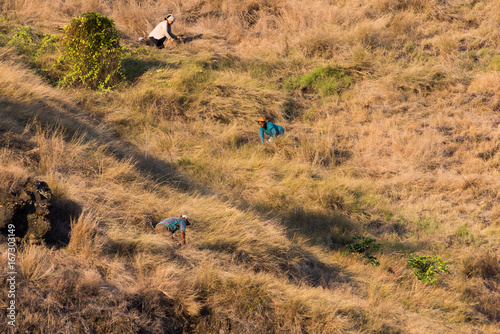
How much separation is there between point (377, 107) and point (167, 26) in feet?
19.1

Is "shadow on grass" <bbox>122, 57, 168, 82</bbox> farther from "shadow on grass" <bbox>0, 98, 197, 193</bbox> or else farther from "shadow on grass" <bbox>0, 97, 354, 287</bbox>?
"shadow on grass" <bbox>0, 98, 197, 193</bbox>

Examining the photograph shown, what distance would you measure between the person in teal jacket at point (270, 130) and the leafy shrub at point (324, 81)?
220cm

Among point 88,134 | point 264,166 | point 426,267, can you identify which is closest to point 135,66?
point 88,134

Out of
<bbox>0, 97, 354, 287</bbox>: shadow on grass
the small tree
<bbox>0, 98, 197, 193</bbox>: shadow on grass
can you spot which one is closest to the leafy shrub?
the small tree

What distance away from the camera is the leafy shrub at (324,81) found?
37.4 feet

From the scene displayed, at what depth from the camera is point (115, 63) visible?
1037 centimetres

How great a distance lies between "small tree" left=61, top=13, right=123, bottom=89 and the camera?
9.80 metres

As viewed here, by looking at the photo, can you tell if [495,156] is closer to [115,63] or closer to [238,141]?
[238,141]

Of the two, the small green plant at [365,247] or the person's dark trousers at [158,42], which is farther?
the person's dark trousers at [158,42]

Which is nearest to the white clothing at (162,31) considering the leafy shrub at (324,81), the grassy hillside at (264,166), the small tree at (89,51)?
the grassy hillside at (264,166)

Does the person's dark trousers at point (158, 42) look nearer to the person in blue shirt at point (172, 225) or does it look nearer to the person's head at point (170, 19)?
the person's head at point (170, 19)

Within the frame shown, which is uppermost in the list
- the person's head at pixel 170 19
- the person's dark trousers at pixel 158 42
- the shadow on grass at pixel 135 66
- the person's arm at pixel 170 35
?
the person's head at pixel 170 19

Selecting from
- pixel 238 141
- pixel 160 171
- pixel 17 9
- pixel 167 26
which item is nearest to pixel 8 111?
pixel 160 171

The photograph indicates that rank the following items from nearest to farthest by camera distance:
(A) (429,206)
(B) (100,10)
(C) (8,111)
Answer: (C) (8,111), (A) (429,206), (B) (100,10)
